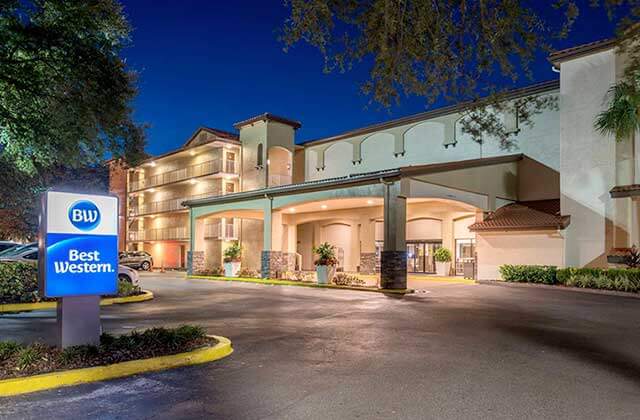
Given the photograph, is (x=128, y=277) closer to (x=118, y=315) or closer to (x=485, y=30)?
(x=118, y=315)

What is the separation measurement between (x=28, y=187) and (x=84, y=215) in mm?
11000

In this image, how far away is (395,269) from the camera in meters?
19.1

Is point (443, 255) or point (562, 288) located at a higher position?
point (443, 255)

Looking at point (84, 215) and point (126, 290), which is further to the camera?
point (126, 290)

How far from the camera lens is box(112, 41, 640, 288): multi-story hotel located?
2114cm

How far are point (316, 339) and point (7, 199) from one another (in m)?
11.9

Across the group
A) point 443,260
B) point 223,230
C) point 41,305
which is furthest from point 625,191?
point 223,230

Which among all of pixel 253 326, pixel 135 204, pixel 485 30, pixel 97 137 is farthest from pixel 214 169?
pixel 485 30

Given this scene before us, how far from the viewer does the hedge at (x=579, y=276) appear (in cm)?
1808

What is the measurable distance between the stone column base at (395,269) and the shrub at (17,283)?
11.5m

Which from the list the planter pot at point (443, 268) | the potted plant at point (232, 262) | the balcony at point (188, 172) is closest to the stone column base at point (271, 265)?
the potted plant at point (232, 262)

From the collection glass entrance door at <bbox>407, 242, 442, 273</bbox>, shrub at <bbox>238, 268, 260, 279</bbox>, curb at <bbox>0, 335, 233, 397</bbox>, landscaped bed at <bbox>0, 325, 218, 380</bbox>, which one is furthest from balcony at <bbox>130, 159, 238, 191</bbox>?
curb at <bbox>0, 335, 233, 397</bbox>

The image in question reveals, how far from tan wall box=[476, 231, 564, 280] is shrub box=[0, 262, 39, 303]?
733 inches

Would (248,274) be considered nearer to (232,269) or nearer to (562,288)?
(232,269)
